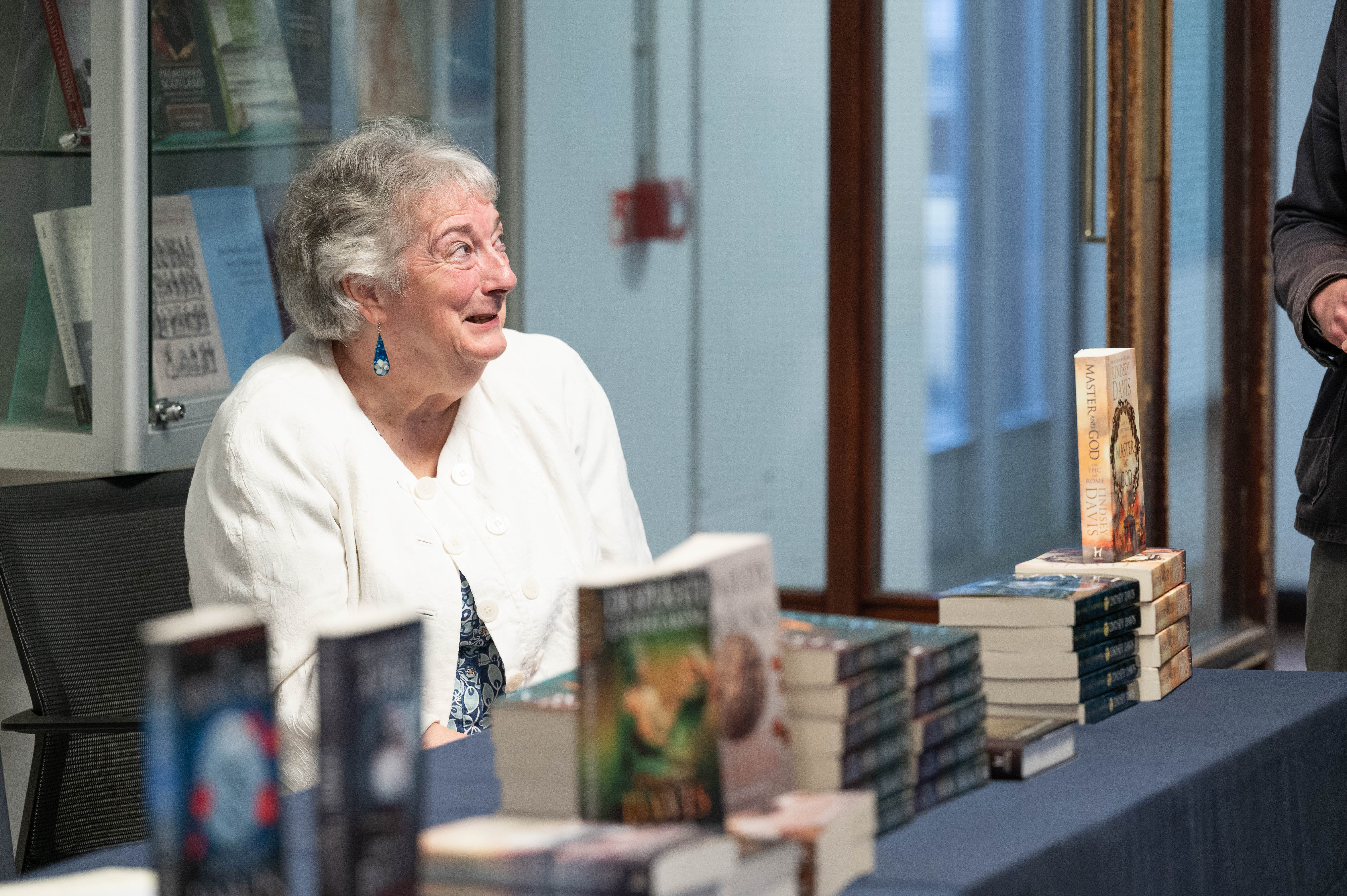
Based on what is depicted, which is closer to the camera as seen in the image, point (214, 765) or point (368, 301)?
point (214, 765)

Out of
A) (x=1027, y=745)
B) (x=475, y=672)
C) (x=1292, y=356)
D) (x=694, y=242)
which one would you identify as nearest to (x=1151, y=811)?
(x=1027, y=745)

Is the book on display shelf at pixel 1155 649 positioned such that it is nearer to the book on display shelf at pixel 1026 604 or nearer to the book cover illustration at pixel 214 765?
the book on display shelf at pixel 1026 604

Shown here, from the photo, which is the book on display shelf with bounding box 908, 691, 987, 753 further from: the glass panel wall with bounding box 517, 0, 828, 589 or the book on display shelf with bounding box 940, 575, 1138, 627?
the glass panel wall with bounding box 517, 0, 828, 589

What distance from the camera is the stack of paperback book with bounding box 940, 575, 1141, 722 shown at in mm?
1541

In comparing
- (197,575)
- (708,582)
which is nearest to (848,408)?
(197,575)

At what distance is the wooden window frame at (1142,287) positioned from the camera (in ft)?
10.2

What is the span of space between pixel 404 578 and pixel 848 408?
2.34 meters

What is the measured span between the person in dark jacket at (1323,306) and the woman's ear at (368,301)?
1290mm

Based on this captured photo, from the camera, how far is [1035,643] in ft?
5.07

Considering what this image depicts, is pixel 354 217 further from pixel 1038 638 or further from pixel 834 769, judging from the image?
pixel 834 769

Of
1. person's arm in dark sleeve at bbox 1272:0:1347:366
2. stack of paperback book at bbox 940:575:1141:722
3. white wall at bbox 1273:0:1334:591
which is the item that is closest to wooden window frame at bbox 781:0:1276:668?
person's arm in dark sleeve at bbox 1272:0:1347:366

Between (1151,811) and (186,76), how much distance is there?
86.8 inches

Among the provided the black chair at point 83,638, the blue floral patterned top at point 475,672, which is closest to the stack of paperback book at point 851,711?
the blue floral patterned top at point 475,672

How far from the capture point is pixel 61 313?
2.71 metres
